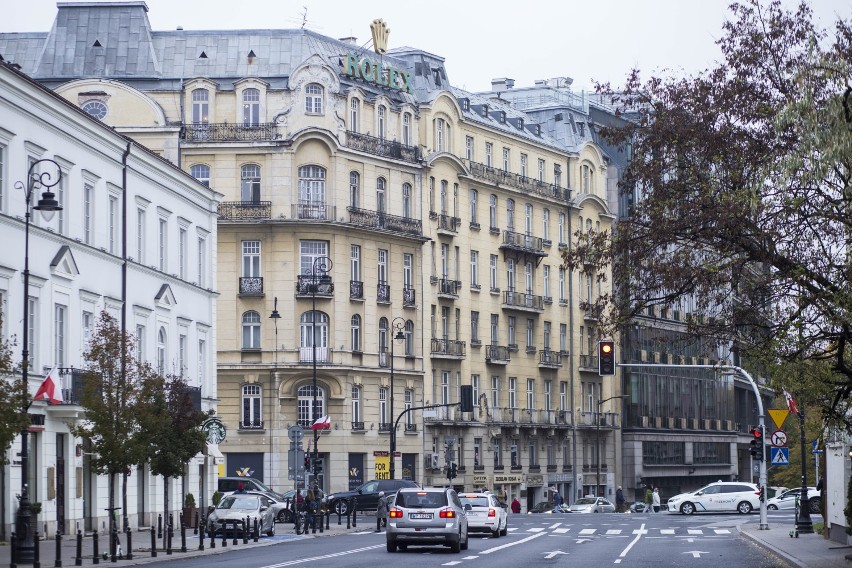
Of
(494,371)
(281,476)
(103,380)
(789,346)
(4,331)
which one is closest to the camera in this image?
(789,346)

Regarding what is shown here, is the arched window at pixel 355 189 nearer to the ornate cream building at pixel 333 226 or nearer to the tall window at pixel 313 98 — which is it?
the ornate cream building at pixel 333 226

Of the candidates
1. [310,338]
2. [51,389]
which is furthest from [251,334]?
[51,389]

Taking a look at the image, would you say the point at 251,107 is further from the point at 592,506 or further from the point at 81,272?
the point at 81,272

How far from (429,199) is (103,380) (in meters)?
50.9

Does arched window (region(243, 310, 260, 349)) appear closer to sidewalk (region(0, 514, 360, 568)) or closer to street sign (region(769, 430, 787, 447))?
sidewalk (region(0, 514, 360, 568))

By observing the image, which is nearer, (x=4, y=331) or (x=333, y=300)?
(x=4, y=331)

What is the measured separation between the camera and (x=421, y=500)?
125 ft

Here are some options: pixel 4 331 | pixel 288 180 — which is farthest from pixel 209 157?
pixel 4 331

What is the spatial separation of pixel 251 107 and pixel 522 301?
2412cm

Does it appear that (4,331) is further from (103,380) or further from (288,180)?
(288,180)

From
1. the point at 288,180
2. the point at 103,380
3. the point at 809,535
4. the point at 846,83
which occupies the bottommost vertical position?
the point at 809,535

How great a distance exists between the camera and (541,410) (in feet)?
317

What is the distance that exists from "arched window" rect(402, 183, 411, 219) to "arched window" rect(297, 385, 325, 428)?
38.3 feet

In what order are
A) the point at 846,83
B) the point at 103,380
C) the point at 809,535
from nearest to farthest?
the point at 846,83, the point at 103,380, the point at 809,535
